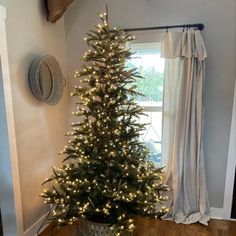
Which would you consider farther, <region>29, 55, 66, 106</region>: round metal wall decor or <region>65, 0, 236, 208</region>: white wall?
Answer: <region>65, 0, 236, 208</region>: white wall

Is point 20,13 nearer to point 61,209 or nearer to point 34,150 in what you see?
point 34,150

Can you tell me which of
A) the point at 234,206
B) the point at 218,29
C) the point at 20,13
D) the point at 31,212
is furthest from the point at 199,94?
the point at 31,212

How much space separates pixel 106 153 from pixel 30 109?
2.82 ft

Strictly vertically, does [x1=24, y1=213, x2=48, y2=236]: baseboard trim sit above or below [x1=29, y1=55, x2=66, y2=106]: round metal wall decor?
below

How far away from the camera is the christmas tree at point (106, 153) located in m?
1.88

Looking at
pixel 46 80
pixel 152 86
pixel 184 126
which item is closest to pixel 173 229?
pixel 184 126

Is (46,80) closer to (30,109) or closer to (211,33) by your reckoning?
(30,109)

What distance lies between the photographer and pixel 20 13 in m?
2.03

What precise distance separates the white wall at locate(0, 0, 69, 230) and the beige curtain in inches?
47.6

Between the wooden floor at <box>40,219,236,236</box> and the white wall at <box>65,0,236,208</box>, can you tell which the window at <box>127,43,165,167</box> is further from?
the wooden floor at <box>40,219,236,236</box>

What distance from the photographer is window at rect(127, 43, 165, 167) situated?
2555 millimetres

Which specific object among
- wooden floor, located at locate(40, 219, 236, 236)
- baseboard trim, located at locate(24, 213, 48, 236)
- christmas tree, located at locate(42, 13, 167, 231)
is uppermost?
christmas tree, located at locate(42, 13, 167, 231)

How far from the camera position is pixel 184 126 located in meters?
2.44

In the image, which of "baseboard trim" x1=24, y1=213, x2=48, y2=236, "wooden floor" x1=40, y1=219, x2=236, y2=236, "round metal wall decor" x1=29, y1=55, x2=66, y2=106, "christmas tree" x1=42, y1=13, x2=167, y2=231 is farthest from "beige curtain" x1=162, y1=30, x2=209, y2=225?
"baseboard trim" x1=24, y1=213, x2=48, y2=236
